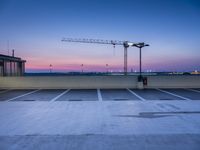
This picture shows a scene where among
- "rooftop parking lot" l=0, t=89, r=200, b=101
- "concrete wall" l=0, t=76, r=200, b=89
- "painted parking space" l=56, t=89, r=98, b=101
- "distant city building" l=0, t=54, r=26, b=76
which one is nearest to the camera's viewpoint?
"painted parking space" l=56, t=89, r=98, b=101

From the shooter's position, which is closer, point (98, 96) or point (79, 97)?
point (79, 97)

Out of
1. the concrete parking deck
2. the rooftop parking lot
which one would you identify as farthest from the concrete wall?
the concrete parking deck

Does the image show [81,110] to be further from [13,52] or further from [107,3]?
[13,52]

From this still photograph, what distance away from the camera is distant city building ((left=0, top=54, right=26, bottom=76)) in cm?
1975

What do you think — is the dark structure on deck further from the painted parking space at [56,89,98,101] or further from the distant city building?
the painted parking space at [56,89,98,101]

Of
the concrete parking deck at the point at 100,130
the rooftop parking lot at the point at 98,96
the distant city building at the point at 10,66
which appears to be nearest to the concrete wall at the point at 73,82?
the rooftop parking lot at the point at 98,96

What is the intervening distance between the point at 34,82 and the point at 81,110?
375 inches

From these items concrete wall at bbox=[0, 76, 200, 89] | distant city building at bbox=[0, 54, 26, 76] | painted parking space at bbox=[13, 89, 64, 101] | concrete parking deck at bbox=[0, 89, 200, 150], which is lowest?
concrete parking deck at bbox=[0, 89, 200, 150]

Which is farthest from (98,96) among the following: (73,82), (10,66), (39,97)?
(10,66)

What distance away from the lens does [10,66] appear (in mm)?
21312

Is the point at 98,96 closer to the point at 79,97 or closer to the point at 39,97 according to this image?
the point at 79,97

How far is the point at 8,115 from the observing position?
6.64 metres

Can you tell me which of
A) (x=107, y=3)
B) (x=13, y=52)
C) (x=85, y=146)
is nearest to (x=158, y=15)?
(x=107, y=3)

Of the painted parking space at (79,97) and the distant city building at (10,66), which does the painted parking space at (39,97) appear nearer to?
the painted parking space at (79,97)
